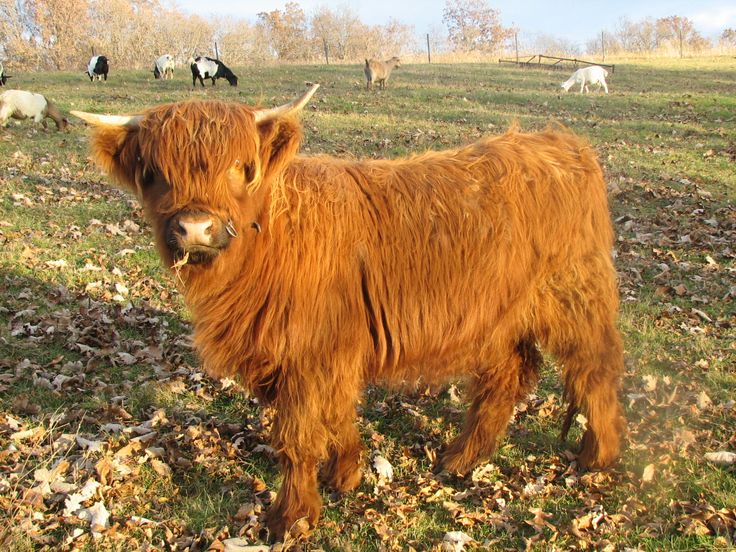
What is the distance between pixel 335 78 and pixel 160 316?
21094 millimetres

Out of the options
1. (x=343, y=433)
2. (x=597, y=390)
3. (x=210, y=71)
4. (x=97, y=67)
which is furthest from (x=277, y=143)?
(x=97, y=67)

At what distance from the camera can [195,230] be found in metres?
2.57

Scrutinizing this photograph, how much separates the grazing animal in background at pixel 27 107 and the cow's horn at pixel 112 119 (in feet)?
43.2

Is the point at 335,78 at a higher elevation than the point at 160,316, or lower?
higher

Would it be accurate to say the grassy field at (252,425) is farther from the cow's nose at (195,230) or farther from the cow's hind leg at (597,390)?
the cow's nose at (195,230)

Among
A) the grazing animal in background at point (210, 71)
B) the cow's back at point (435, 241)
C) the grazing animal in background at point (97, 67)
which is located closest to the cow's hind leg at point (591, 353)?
the cow's back at point (435, 241)

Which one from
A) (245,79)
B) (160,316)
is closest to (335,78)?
(245,79)

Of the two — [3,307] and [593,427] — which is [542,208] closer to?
[593,427]

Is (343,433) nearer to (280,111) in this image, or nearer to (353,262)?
(353,262)

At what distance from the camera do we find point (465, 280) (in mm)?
3289

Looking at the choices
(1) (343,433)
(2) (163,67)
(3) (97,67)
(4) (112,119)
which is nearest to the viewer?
(4) (112,119)

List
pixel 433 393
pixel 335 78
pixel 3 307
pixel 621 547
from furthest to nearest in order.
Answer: pixel 335 78, pixel 3 307, pixel 433 393, pixel 621 547

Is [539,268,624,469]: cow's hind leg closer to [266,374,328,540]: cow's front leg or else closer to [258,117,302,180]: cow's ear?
[266,374,328,540]: cow's front leg

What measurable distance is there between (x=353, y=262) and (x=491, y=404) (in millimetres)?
1548
